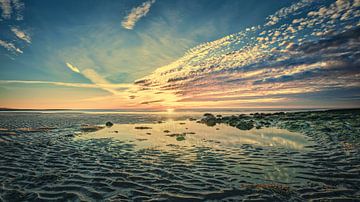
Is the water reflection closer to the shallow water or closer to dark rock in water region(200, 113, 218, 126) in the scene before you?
Answer: the shallow water

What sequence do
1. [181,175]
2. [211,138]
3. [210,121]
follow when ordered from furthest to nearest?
[210,121]
[211,138]
[181,175]

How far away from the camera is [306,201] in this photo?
677 cm

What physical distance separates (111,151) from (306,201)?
44.8ft

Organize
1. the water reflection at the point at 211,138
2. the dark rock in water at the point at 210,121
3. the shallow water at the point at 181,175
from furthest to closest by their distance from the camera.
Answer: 1. the dark rock in water at the point at 210,121
2. the water reflection at the point at 211,138
3. the shallow water at the point at 181,175

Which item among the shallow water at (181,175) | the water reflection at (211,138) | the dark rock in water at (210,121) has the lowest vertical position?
the shallow water at (181,175)

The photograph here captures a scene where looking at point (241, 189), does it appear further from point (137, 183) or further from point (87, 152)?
point (87, 152)

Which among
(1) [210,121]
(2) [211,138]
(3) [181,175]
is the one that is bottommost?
(3) [181,175]

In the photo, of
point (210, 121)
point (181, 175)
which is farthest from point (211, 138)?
point (210, 121)

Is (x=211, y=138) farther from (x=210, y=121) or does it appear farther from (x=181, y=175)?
(x=210, y=121)

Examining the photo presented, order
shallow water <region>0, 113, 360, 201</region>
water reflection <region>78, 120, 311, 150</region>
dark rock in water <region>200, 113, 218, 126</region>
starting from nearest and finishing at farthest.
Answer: shallow water <region>0, 113, 360, 201</region>, water reflection <region>78, 120, 311, 150</region>, dark rock in water <region>200, 113, 218, 126</region>

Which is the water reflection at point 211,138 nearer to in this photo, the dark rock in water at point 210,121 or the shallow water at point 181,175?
the shallow water at point 181,175

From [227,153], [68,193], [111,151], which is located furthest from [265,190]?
[111,151]

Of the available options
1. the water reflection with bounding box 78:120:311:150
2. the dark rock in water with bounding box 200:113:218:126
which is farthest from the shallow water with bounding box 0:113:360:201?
the dark rock in water with bounding box 200:113:218:126

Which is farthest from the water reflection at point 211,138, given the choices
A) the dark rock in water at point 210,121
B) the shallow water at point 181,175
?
the dark rock in water at point 210,121
